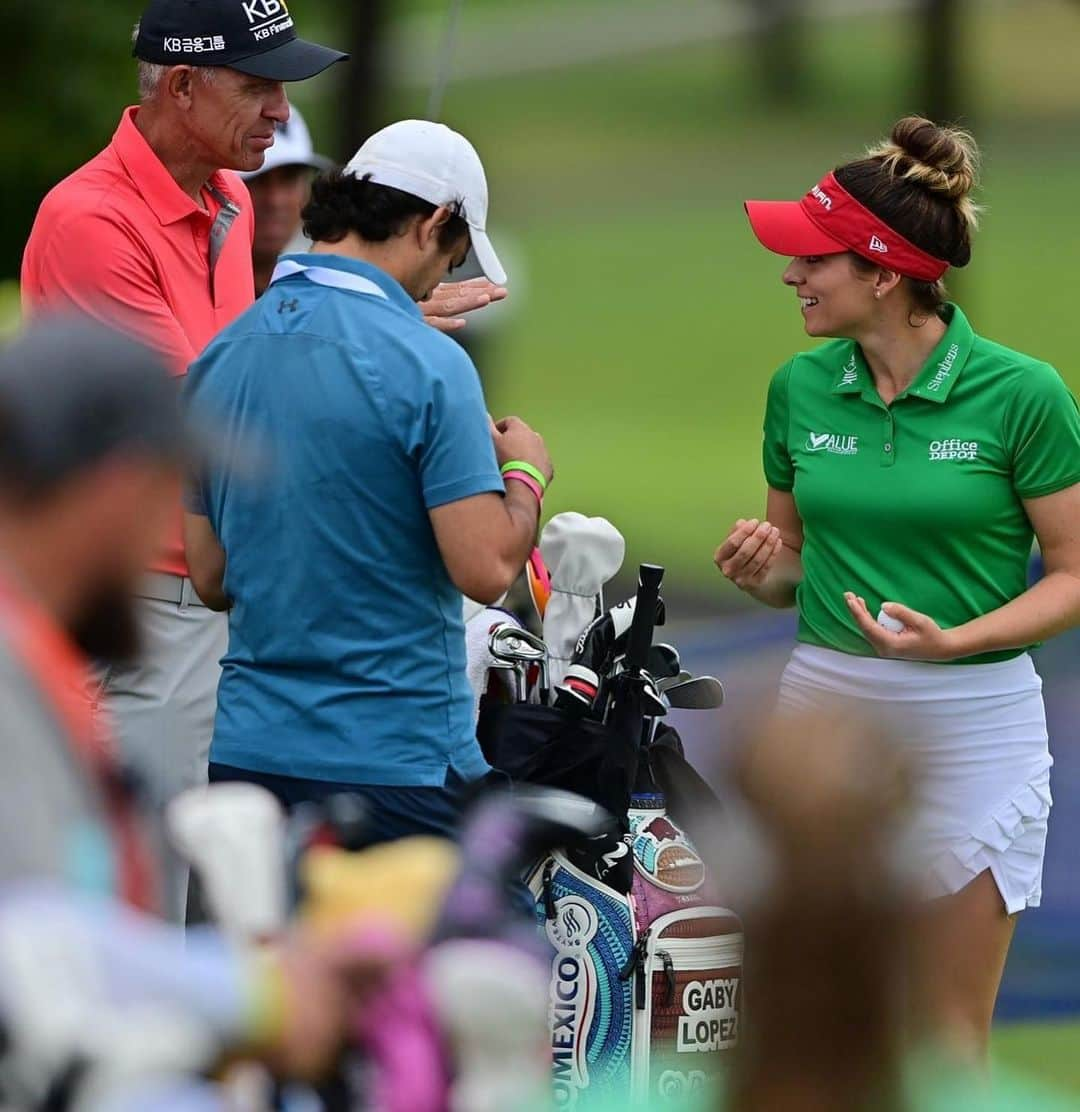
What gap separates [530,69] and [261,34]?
65.3 ft

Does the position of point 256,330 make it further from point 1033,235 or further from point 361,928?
point 1033,235

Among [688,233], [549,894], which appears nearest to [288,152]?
[549,894]

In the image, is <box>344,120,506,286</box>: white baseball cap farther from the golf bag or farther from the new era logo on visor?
the golf bag

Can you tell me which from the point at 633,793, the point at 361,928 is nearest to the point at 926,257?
the point at 633,793

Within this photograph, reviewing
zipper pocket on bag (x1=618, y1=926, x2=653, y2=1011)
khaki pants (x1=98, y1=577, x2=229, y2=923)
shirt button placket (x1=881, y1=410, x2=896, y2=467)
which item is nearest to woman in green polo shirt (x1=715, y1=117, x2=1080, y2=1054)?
shirt button placket (x1=881, y1=410, x2=896, y2=467)

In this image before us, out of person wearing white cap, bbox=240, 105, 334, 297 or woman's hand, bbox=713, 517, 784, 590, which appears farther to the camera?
person wearing white cap, bbox=240, 105, 334, 297

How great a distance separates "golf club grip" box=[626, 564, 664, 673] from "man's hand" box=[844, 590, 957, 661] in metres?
0.37

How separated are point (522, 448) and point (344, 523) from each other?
1.45ft

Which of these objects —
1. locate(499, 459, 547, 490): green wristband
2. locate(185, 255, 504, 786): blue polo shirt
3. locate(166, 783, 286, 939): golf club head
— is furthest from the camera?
locate(499, 459, 547, 490): green wristband

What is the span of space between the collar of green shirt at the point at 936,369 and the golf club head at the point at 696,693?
0.63m

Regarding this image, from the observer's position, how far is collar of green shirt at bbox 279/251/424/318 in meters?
3.14

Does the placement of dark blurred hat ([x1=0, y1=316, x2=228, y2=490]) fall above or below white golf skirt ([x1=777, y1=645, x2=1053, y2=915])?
above

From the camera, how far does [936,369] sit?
12.1 feet

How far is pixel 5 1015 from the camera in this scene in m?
1.48
